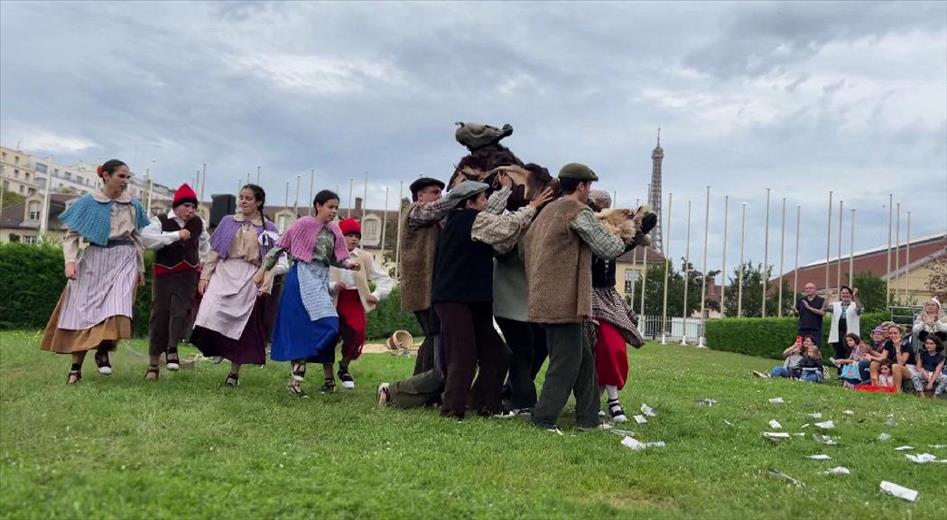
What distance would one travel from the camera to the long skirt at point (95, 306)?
25.6ft

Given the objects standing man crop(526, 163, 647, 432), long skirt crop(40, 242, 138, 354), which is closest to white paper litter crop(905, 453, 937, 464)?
standing man crop(526, 163, 647, 432)

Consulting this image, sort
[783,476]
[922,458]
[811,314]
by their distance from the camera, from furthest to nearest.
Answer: [811,314], [922,458], [783,476]

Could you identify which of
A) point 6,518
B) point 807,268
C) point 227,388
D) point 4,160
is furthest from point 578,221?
point 4,160

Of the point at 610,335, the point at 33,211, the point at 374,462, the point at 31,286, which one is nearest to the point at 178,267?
the point at 610,335

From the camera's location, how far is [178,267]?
9352mm

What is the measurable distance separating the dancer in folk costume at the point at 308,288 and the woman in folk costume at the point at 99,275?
1328 millimetres

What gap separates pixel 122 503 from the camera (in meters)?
3.95

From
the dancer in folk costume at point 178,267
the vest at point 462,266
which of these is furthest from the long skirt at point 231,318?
the vest at point 462,266

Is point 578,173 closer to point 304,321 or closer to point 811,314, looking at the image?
point 304,321

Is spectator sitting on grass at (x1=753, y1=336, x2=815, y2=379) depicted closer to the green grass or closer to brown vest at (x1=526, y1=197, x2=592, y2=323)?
the green grass

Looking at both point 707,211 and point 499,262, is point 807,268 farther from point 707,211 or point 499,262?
point 499,262

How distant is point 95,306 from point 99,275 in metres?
0.32

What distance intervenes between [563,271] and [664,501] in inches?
96.5

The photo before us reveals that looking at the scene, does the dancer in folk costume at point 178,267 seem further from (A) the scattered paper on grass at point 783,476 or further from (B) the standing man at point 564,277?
(A) the scattered paper on grass at point 783,476
